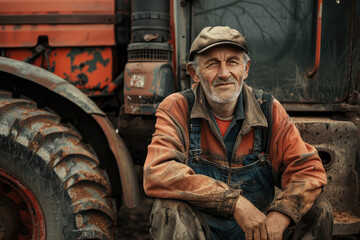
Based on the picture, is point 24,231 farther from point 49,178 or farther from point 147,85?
point 147,85

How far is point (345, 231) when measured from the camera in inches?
96.8

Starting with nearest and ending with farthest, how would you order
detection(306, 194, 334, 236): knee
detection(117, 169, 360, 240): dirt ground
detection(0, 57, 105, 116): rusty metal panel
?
detection(306, 194, 334, 236): knee < detection(0, 57, 105, 116): rusty metal panel < detection(117, 169, 360, 240): dirt ground

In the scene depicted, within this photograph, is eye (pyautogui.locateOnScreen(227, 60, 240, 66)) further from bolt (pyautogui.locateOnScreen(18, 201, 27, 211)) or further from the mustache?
bolt (pyautogui.locateOnScreen(18, 201, 27, 211))

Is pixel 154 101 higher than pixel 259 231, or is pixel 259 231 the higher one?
pixel 154 101

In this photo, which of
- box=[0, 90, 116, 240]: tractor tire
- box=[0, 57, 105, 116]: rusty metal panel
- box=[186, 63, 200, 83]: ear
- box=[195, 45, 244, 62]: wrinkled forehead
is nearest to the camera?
box=[195, 45, 244, 62]: wrinkled forehead

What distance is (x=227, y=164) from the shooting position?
200 centimetres

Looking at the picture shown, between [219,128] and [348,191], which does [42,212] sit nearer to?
[219,128]

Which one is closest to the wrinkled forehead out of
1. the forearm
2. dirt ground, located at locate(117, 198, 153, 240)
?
the forearm

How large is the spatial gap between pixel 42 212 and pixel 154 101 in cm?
104

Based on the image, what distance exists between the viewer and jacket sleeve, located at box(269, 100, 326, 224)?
1776 mm

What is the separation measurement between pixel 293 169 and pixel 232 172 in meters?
0.32

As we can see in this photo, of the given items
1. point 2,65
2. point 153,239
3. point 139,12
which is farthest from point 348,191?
point 2,65

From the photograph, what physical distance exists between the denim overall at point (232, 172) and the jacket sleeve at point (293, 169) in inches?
3.5

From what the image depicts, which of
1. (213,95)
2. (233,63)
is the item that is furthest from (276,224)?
(233,63)
